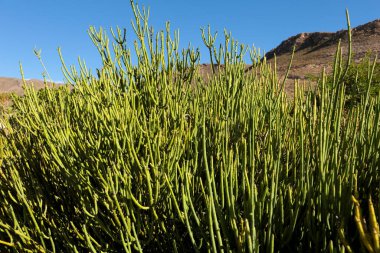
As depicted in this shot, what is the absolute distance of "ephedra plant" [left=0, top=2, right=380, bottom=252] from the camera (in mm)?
1127

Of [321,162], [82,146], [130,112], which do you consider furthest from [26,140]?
[321,162]

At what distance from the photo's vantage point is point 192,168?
199 cm

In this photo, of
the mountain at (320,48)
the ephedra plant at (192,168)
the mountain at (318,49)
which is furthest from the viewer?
the mountain at (318,49)

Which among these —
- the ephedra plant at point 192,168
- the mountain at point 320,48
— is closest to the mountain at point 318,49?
the mountain at point 320,48

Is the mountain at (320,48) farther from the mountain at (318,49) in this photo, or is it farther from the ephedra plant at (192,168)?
the ephedra plant at (192,168)

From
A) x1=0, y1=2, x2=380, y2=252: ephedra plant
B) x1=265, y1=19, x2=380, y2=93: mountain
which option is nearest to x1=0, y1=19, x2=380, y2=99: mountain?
x1=265, y1=19, x2=380, y2=93: mountain

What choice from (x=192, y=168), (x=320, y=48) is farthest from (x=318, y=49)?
(x=192, y=168)

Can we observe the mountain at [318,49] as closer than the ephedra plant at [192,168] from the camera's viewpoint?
No

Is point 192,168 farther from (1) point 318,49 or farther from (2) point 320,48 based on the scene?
(2) point 320,48

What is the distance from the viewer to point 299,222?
1.37 m

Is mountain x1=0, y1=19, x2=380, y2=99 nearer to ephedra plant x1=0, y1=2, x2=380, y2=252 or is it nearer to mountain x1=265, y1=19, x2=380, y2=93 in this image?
mountain x1=265, y1=19, x2=380, y2=93

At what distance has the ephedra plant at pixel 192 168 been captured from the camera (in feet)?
3.70

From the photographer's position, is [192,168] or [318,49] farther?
[318,49]

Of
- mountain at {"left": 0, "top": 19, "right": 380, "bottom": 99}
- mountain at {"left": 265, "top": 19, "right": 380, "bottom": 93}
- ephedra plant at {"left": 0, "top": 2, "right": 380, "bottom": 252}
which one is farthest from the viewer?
mountain at {"left": 0, "top": 19, "right": 380, "bottom": 99}
